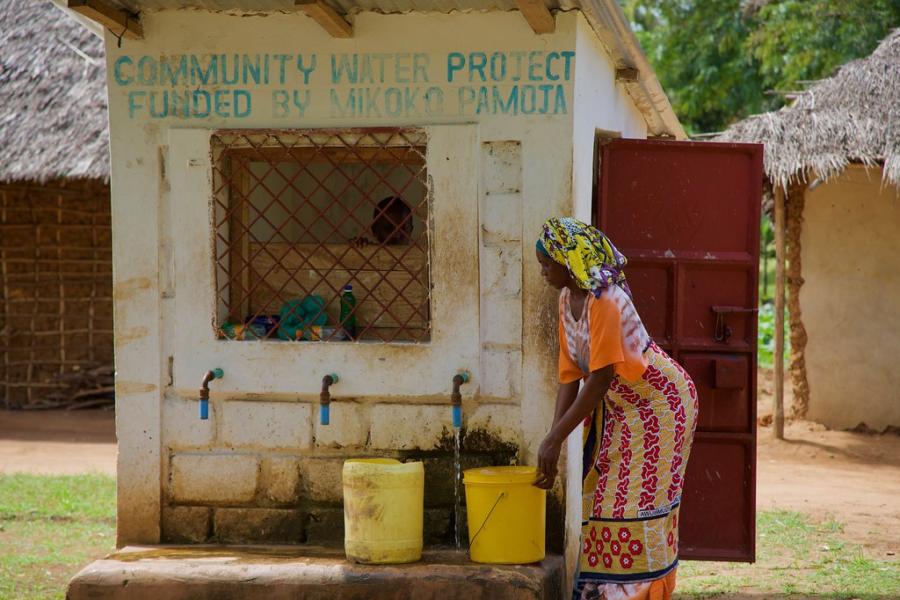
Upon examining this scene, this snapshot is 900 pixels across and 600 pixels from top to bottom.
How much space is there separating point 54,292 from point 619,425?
8809mm

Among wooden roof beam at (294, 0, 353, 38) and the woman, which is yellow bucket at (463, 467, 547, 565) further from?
wooden roof beam at (294, 0, 353, 38)

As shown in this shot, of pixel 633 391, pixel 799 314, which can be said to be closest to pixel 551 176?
pixel 633 391

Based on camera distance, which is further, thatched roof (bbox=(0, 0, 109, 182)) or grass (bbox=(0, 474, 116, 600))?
thatched roof (bbox=(0, 0, 109, 182))

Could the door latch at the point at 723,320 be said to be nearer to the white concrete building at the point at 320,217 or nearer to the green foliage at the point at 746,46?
the white concrete building at the point at 320,217

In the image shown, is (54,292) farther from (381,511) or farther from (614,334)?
(614,334)

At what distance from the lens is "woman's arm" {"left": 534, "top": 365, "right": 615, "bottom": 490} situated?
404 centimetres

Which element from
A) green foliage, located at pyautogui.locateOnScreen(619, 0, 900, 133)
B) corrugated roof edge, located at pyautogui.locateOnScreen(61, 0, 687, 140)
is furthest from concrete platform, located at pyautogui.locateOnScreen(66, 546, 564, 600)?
green foliage, located at pyautogui.locateOnScreen(619, 0, 900, 133)

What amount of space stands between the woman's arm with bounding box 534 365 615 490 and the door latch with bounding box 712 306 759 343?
1471mm

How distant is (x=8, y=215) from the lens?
11.6 metres

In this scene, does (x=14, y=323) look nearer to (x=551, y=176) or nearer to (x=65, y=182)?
(x=65, y=182)

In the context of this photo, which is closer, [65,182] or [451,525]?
[451,525]

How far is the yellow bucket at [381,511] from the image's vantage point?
4531 millimetres

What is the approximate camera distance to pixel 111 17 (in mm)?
4824

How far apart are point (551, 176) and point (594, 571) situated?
5.39ft
